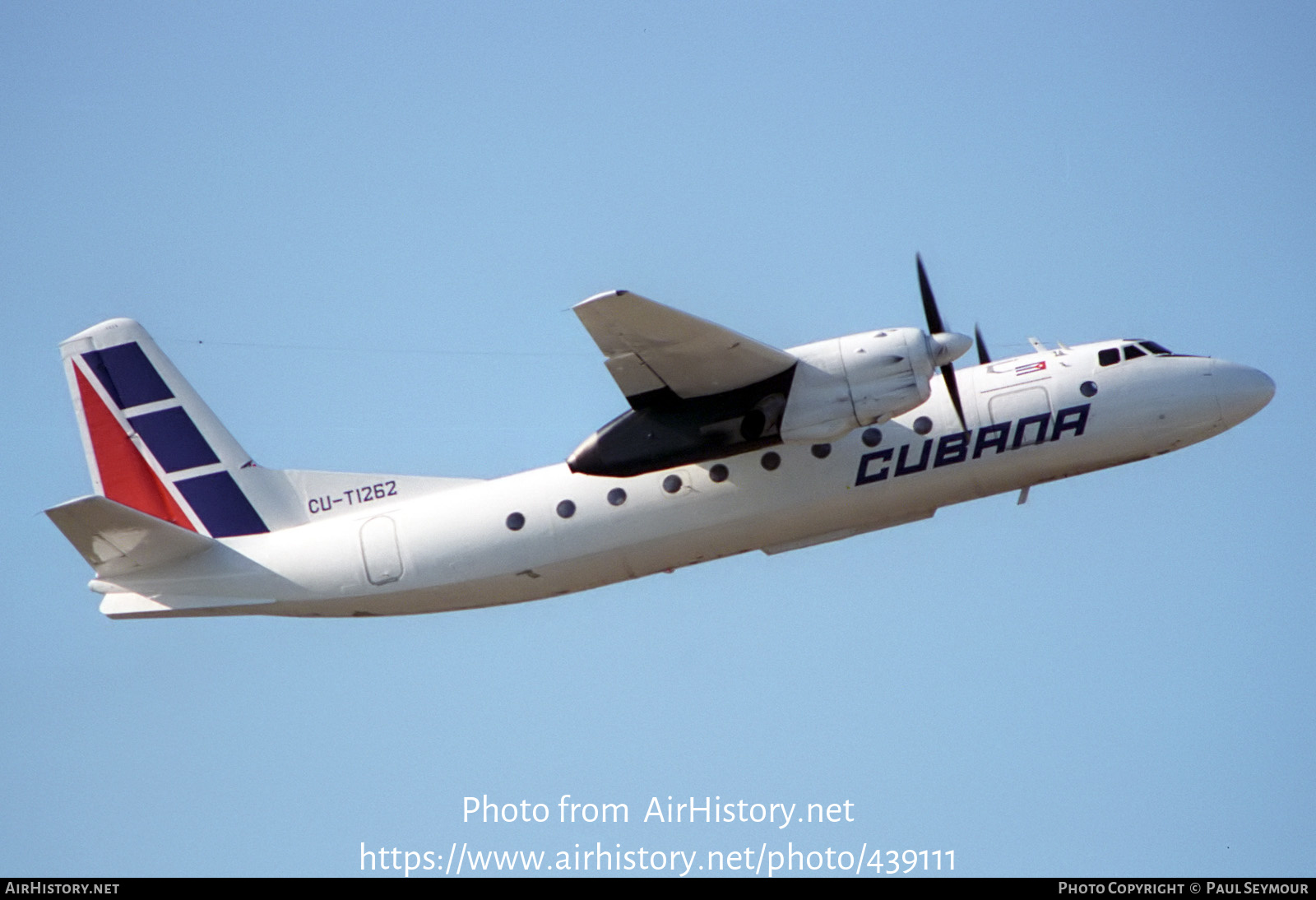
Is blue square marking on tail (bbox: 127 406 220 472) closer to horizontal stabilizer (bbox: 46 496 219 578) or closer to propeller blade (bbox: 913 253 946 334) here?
horizontal stabilizer (bbox: 46 496 219 578)

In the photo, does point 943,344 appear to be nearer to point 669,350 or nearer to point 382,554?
point 669,350

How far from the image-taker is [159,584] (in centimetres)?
2364

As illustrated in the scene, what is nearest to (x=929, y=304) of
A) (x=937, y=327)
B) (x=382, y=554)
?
(x=937, y=327)

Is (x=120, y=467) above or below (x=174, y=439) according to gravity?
below

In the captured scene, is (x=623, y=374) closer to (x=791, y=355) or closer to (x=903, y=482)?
(x=791, y=355)

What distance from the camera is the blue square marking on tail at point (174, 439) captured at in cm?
2562

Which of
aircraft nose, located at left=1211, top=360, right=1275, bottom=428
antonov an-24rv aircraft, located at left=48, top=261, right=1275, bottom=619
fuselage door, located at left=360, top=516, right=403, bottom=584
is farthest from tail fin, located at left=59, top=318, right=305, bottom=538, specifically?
aircraft nose, located at left=1211, top=360, right=1275, bottom=428

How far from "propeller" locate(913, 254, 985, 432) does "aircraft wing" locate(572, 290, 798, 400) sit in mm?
1994

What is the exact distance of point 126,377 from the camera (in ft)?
85.4

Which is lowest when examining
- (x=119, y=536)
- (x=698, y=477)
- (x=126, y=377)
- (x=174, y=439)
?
(x=119, y=536)

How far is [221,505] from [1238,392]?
1577cm

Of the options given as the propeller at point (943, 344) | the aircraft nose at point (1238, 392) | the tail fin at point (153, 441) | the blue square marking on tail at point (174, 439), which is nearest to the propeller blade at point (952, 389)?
the propeller at point (943, 344)

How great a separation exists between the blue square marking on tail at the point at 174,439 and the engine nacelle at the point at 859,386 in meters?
10.2
